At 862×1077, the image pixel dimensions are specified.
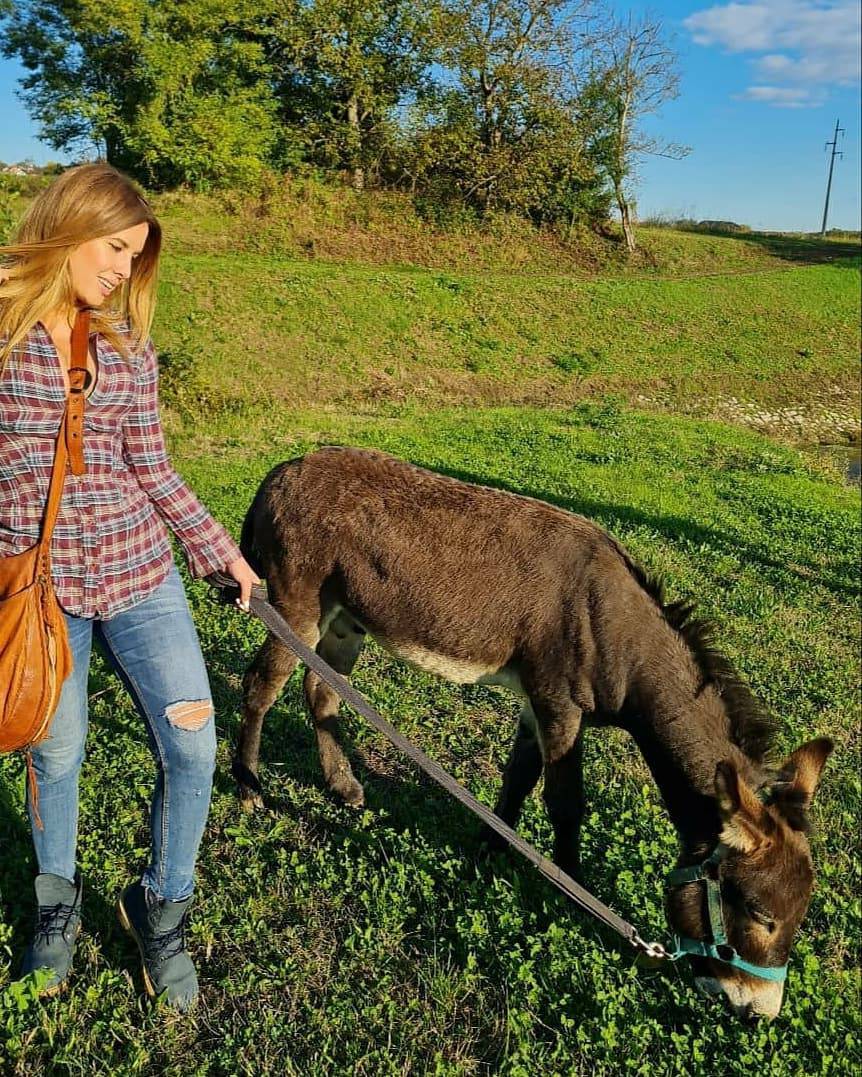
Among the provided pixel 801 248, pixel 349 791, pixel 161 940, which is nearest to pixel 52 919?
pixel 161 940

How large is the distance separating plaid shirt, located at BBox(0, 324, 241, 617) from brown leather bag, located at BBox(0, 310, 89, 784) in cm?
5

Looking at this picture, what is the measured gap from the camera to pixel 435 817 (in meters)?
4.16

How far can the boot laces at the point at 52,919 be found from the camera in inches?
111

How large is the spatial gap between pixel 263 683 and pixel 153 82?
25.8 m

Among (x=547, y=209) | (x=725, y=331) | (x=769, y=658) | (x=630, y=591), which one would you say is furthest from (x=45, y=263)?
(x=547, y=209)

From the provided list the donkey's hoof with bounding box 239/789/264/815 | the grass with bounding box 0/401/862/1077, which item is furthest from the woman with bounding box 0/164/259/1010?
the donkey's hoof with bounding box 239/789/264/815

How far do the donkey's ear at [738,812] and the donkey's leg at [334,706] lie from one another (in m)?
2.03

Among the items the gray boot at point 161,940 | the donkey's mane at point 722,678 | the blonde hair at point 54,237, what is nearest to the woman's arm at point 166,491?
the blonde hair at point 54,237

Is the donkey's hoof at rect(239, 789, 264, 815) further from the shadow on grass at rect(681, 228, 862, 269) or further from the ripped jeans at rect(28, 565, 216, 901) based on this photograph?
the shadow on grass at rect(681, 228, 862, 269)

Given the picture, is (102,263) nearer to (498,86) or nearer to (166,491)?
(166,491)

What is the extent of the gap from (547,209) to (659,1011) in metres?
32.4

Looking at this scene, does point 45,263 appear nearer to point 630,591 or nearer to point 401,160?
point 630,591

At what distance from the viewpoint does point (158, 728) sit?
257cm

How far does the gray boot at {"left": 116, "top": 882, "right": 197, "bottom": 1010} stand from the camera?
276cm
